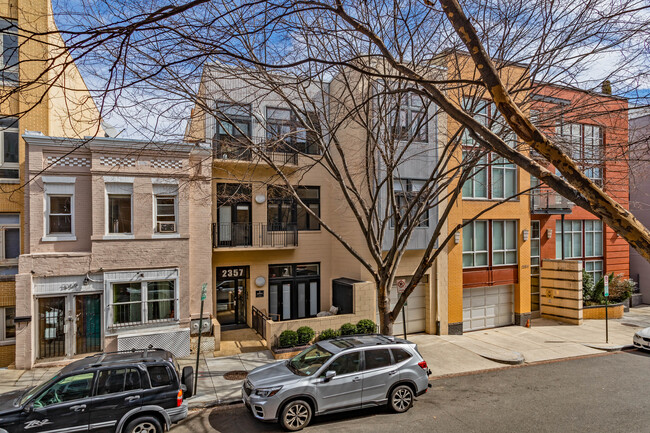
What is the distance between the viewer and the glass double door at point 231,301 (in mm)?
16938

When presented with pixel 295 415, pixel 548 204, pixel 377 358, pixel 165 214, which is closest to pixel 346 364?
pixel 377 358

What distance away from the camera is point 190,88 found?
9.88m

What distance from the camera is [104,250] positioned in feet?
42.9

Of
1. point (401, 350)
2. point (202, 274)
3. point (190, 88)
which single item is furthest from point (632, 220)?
point (202, 274)

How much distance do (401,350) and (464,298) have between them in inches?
381

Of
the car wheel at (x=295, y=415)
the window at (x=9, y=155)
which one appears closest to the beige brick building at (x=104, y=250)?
the window at (x=9, y=155)

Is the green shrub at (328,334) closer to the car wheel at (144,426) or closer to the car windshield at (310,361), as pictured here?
the car windshield at (310,361)

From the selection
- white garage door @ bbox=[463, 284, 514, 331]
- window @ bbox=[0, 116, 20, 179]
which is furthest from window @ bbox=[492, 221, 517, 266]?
window @ bbox=[0, 116, 20, 179]

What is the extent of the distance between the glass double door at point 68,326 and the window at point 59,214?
219 centimetres

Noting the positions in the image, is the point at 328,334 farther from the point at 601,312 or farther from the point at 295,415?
the point at 601,312

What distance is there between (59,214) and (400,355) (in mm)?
11562

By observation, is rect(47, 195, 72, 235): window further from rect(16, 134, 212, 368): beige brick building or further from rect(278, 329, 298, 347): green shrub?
rect(278, 329, 298, 347): green shrub

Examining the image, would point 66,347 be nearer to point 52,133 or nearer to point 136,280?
point 136,280

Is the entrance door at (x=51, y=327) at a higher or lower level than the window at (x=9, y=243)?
lower
